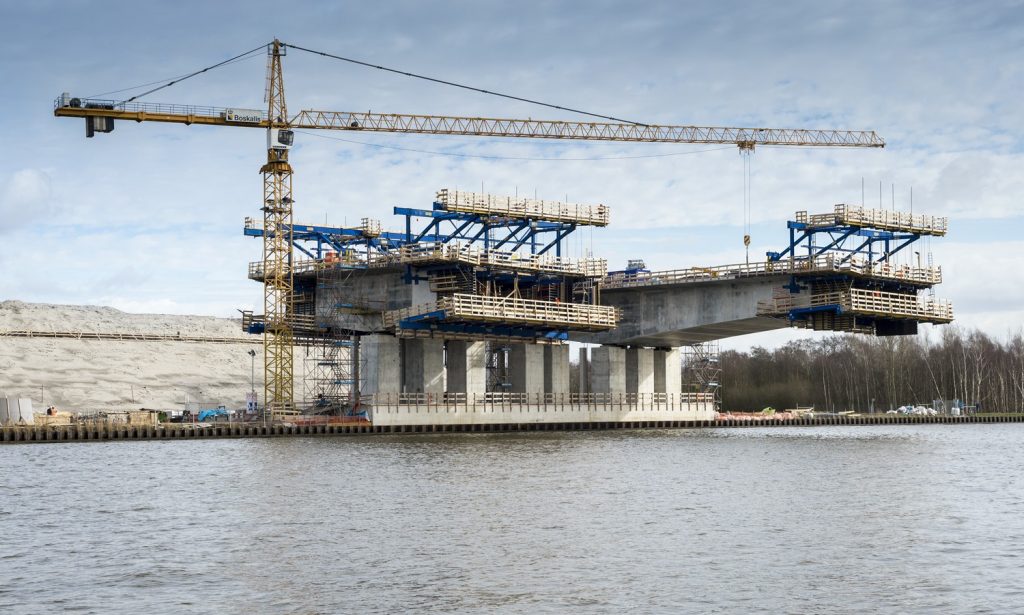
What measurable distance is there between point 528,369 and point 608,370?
27.9 feet

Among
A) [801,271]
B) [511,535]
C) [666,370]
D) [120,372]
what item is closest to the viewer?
[511,535]

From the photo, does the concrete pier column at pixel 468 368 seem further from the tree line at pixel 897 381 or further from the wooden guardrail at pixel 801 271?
the tree line at pixel 897 381

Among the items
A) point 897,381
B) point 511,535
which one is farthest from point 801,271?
point 897,381

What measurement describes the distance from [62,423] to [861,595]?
77169mm

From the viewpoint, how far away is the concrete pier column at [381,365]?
97.0 meters

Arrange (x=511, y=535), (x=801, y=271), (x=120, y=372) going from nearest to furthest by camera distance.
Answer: (x=511, y=535), (x=801, y=271), (x=120, y=372)

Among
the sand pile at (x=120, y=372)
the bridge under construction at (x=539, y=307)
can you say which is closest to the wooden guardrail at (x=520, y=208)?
the bridge under construction at (x=539, y=307)

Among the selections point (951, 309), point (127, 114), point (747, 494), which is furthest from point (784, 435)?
point (127, 114)

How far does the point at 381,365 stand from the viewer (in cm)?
9706

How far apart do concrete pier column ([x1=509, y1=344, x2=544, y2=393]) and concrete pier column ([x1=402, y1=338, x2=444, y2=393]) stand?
760 cm

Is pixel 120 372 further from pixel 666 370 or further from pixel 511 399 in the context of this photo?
pixel 666 370

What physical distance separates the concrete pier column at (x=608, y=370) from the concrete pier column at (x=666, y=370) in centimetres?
621

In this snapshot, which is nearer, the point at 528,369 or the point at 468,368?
the point at 468,368

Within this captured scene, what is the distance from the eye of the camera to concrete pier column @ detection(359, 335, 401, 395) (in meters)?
97.0
